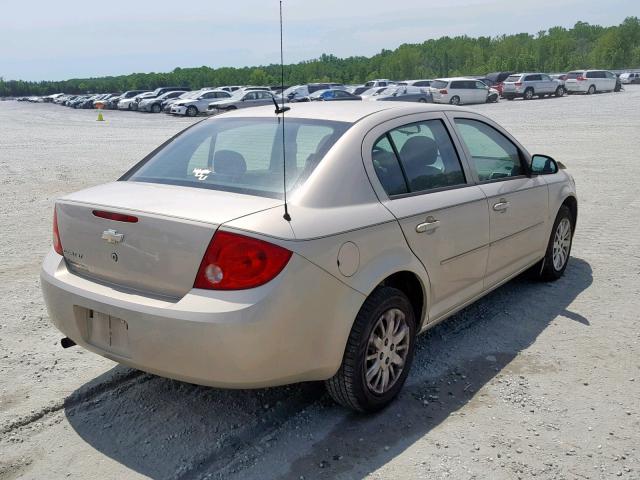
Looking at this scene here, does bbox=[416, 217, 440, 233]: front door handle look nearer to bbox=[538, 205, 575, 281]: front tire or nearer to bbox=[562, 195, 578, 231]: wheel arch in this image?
bbox=[538, 205, 575, 281]: front tire

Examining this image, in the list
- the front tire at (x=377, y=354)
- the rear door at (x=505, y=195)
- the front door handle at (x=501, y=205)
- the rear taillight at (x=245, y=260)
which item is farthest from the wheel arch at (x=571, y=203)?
the rear taillight at (x=245, y=260)

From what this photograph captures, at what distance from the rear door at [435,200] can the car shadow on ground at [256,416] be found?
0.42 metres

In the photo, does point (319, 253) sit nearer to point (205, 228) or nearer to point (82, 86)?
point (205, 228)

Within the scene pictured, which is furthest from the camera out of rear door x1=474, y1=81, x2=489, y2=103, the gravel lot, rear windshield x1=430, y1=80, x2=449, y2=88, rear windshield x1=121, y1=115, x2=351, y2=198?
rear door x1=474, y1=81, x2=489, y2=103

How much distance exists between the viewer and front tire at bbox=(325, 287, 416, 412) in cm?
324

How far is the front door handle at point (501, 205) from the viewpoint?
172 inches

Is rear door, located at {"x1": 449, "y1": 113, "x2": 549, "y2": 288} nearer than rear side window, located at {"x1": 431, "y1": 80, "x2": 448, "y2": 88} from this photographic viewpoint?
Yes

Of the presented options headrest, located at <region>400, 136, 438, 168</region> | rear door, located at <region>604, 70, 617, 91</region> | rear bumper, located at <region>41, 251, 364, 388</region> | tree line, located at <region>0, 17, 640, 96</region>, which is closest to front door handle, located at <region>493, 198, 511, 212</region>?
headrest, located at <region>400, 136, 438, 168</region>

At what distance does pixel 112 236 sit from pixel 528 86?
44068 mm

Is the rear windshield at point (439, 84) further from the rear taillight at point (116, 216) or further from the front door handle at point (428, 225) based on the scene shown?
the rear taillight at point (116, 216)

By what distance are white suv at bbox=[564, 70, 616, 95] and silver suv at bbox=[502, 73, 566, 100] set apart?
110 inches

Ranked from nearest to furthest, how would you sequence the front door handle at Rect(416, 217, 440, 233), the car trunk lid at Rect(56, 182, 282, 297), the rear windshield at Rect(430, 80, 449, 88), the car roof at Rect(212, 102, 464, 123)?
the car trunk lid at Rect(56, 182, 282, 297)
the front door handle at Rect(416, 217, 440, 233)
the car roof at Rect(212, 102, 464, 123)
the rear windshield at Rect(430, 80, 449, 88)

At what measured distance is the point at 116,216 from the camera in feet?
10.3

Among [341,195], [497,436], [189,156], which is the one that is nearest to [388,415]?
[497,436]
